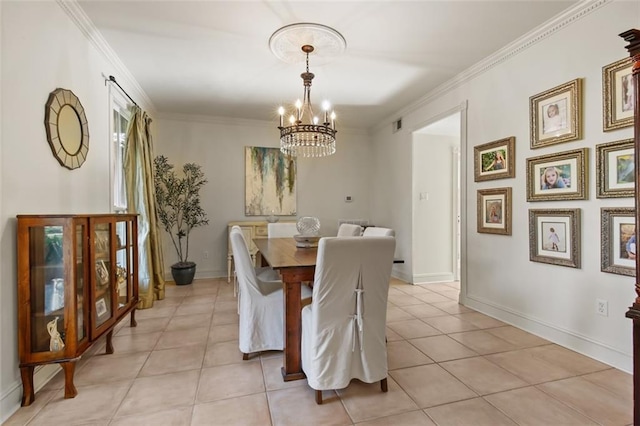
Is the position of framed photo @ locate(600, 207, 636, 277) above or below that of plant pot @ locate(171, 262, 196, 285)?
above

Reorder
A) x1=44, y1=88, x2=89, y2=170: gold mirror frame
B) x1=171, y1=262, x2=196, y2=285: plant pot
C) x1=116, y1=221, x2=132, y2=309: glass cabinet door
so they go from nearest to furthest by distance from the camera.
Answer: x1=44, y1=88, x2=89, y2=170: gold mirror frame < x1=116, y1=221, x2=132, y2=309: glass cabinet door < x1=171, y1=262, x2=196, y2=285: plant pot

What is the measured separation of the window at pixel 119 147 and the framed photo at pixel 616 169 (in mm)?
4224

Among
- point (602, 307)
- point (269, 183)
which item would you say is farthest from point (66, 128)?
point (602, 307)

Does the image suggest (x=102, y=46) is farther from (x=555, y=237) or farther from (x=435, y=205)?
(x=435, y=205)

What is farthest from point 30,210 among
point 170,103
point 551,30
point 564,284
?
point 551,30

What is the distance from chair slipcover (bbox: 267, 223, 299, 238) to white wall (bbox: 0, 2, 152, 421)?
6.47ft

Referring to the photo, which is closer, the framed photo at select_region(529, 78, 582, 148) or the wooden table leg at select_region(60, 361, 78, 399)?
the wooden table leg at select_region(60, 361, 78, 399)

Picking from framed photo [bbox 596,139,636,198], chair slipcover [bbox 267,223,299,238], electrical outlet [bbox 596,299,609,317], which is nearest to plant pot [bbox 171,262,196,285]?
chair slipcover [bbox 267,223,299,238]

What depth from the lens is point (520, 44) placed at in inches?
110

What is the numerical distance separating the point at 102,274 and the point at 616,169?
12.1 feet

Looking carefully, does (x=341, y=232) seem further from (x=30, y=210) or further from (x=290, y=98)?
(x=30, y=210)

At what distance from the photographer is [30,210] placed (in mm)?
1840

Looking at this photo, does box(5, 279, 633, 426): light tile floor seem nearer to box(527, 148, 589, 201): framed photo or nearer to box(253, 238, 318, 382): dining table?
box(253, 238, 318, 382): dining table

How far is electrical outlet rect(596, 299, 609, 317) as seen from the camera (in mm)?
2207
